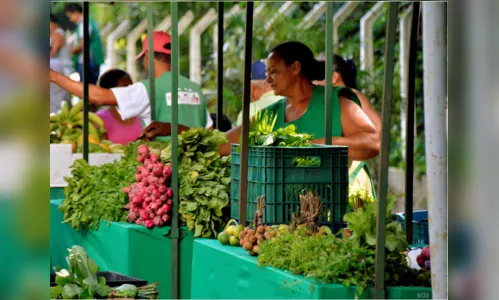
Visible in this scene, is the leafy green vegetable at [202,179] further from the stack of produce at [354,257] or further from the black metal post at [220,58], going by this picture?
the stack of produce at [354,257]

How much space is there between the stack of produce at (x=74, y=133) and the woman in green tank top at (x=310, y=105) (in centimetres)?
279

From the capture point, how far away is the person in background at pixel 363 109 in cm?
629

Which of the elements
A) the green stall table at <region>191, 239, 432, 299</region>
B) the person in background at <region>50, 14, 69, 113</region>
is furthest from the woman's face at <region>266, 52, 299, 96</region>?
the person in background at <region>50, 14, 69, 113</region>

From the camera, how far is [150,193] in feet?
19.7

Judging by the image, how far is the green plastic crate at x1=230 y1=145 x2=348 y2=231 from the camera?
502 centimetres

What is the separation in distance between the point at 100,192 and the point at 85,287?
6.34ft

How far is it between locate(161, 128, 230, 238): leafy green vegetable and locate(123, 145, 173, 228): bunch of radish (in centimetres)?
9

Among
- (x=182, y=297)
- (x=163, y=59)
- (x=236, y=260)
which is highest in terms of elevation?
(x=163, y=59)

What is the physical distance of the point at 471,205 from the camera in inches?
45.6

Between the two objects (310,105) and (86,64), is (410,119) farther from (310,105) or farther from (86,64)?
(86,64)

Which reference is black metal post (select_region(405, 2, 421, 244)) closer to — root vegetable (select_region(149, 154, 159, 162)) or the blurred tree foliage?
root vegetable (select_region(149, 154, 159, 162))

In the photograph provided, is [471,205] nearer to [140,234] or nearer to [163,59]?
[140,234]

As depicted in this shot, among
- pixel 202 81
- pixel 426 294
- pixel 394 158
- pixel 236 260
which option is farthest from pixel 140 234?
pixel 202 81

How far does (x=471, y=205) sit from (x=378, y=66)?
1033 centimetres
